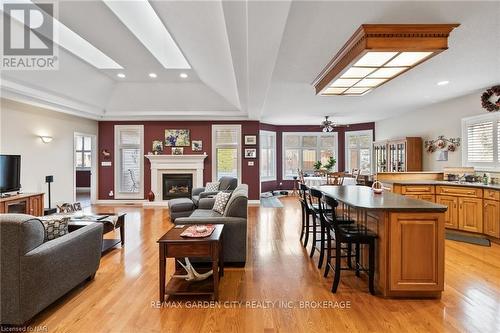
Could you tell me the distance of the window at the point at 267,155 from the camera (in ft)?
31.9

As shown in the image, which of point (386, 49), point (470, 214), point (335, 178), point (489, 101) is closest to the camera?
point (386, 49)

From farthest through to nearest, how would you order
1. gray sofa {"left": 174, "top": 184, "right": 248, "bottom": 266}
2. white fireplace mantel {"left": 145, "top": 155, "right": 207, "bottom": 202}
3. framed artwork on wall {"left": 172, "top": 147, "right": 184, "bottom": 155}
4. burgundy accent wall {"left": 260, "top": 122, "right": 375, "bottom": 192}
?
burgundy accent wall {"left": 260, "top": 122, "right": 375, "bottom": 192} → framed artwork on wall {"left": 172, "top": 147, "right": 184, "bottom": 155} → white fireplace mantel {"left": 145, "top": 155, "right": 207, "bottom": 202} → gray sofa {"left": 174, "top": 184, "right": 248, "bottom": 266}

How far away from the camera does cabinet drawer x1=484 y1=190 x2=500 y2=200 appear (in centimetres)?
412

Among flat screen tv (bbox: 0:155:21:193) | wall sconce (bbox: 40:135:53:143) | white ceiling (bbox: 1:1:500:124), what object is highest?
white ceiling (bbox: 1:1:500:124)

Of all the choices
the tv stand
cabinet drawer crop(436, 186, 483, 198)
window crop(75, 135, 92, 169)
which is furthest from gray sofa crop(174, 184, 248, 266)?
window crop(75, 135, 92, 169)

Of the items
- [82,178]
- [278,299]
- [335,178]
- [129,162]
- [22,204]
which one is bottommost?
[278,299]

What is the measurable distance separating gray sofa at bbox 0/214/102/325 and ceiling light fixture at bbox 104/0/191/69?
2746 mm

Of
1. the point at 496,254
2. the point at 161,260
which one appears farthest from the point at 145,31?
the point at 496,254

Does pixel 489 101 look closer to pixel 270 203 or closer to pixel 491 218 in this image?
pixel 491 218

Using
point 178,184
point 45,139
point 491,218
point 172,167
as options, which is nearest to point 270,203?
point 178,184

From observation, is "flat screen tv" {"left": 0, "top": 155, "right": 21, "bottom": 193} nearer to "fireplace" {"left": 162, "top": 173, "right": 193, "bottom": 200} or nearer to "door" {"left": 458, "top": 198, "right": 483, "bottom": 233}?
"fireplace" {"left": 162, "top": 173, "right": 193, "bottom": 200}

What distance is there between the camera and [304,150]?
10.4m

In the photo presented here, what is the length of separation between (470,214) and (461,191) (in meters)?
0.40

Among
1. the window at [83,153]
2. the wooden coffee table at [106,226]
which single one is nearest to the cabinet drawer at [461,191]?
the wooden coffee table at [106,226]
